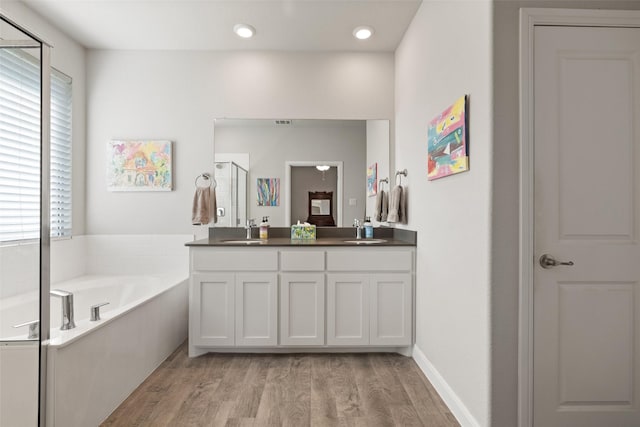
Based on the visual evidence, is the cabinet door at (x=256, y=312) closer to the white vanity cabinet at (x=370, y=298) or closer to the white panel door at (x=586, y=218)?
the white vanity cabinet at (x=370, y=298)

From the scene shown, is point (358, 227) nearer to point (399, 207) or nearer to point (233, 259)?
point (399, 207)

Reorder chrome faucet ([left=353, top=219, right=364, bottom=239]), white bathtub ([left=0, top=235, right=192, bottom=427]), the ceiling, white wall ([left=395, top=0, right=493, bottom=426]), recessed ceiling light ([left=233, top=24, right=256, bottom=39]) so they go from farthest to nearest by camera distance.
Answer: chrome faucet ([left=353, top=219, right=364, bottom=239]) < recessed ceiling light ([left=233, top=24, right=256, bottom=39]) < the ceiling < white wall ([left=395, top=0, right=493, bottom=426]) < white bathtub ([left=0, top=235, right=192, bottom=427])

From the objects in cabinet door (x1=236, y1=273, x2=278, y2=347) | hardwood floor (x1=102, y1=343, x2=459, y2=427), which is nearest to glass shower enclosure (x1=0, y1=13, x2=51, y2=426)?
hardwood floor (x1=102, y1=343, x2=459, y2=427)

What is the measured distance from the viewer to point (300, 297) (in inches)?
110

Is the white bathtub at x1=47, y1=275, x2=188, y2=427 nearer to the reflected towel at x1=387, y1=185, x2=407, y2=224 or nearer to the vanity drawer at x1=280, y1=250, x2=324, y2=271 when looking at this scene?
the vanity drawer at x1=280, y1=250, x2=324, y2=271

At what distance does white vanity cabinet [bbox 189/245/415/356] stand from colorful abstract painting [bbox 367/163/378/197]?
73 cm

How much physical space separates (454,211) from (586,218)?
59cm

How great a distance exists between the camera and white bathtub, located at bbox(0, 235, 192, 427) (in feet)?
5.26

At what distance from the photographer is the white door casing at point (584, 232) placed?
1679 millimetres

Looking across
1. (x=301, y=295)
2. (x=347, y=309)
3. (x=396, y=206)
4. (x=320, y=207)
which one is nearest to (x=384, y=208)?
(x=396, y=206)

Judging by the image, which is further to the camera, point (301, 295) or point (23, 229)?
point (301, 295)

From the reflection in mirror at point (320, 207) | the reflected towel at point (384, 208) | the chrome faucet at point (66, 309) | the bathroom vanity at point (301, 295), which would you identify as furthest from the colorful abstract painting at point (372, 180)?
the chrome faucet at point (66, 309)

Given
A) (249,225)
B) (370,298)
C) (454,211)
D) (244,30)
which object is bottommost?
(370,298)

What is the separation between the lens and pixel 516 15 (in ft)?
5.46
